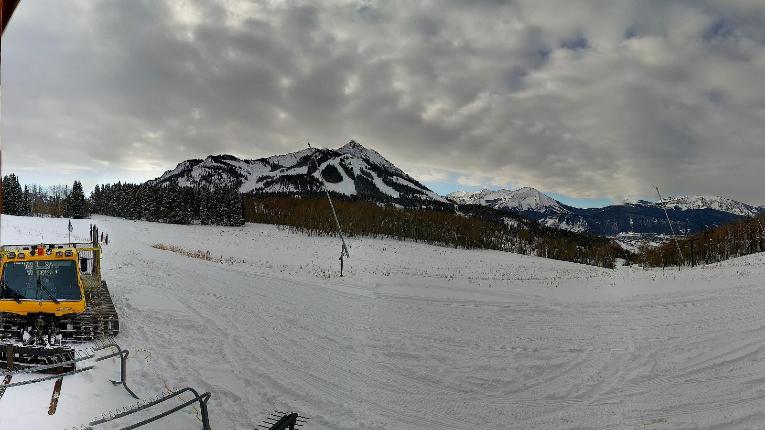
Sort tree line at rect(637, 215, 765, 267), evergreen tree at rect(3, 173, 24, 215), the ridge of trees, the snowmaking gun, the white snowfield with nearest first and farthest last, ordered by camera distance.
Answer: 1. the white snowfield
2. the snowmaking gun
3. evergreen tree at rect(3, 173, 24, 215)
4. tree line at rect(637, 215, 765, 267)
5. the ridge of trees

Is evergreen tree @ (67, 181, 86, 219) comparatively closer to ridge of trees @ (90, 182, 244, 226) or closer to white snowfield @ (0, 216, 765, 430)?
ridge of trees @ (90, 182, 244, 226)

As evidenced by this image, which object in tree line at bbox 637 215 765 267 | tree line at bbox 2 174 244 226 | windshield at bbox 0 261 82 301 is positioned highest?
tree line at bbox 2 174 244 226

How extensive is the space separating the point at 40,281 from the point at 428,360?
1092 centimetres

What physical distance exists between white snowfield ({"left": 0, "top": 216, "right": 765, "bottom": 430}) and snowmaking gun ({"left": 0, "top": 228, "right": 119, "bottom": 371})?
41.2 inches

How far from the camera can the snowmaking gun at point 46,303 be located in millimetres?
10422

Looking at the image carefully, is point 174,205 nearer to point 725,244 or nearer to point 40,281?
point 40,281

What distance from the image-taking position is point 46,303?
11125 millimetres

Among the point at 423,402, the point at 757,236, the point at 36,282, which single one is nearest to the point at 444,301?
the point at 423,402

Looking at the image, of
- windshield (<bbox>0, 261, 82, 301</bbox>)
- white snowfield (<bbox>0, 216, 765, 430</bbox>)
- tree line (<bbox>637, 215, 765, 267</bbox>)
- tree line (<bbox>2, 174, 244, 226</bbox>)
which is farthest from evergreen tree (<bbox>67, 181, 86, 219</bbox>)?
tree line (<bbox>637, 215, 765, 267</bbox>)

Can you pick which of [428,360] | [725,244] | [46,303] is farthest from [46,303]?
[725,244]

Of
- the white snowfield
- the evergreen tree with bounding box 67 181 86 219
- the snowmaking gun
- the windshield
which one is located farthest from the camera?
the evergreen tree with bounding box 67 181 86 219

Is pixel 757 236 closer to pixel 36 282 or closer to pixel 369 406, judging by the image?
pixel 369 406

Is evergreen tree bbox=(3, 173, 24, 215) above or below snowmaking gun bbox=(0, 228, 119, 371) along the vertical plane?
above

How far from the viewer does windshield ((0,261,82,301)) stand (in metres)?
11.2
